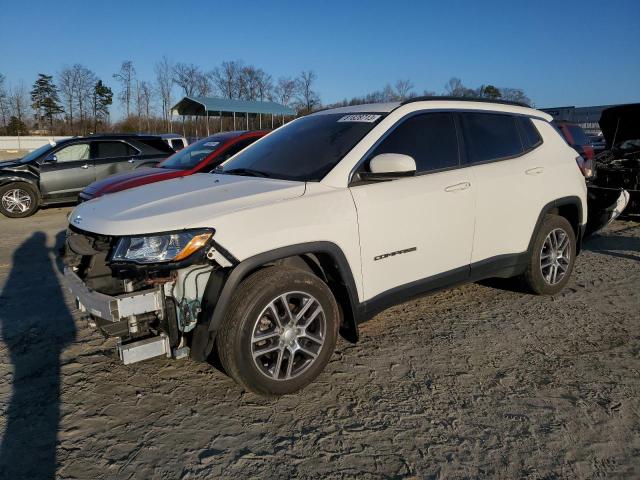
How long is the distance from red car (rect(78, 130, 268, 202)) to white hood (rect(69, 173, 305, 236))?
3481 mm

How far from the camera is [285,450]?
2600 millimetres

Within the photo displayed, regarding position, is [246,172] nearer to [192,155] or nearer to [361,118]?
[361,118]

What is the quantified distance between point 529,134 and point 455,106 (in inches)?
40.6

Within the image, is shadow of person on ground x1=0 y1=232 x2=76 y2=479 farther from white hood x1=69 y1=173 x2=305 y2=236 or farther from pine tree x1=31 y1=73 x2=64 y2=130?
pine tree x1=31 y1=73 x2=64 y2=130

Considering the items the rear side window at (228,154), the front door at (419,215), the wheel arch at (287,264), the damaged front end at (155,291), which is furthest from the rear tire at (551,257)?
the rear side window at (228,154)

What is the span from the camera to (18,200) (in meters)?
10.4

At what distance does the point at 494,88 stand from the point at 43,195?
191 feet

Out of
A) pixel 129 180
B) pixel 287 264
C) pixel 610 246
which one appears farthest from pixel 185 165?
pixel 610 246

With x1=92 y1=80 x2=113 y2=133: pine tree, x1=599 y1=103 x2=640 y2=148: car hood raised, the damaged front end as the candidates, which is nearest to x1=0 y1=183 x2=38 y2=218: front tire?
the damaged front end

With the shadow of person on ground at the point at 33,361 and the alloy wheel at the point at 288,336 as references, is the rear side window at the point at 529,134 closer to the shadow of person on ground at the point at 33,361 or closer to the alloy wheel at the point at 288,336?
the alloy wheel at the point at 288,336

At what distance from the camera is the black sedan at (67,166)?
10422 millimetres

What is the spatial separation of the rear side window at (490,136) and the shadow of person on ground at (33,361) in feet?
11.7

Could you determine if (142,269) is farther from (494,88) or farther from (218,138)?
(494,88)

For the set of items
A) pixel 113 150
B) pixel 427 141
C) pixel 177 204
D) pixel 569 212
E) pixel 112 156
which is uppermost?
pixel 113 150
